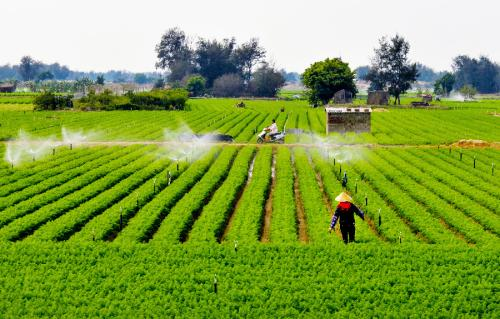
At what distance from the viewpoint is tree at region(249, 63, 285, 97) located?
579ft

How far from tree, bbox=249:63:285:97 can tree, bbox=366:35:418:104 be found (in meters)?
49.5

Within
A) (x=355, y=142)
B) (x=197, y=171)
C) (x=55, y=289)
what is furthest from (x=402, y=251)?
(x=355, y=142)

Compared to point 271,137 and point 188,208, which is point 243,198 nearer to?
point 188,208

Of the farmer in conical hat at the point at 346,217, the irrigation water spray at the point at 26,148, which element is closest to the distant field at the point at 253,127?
the irrigation water spray at the point at 26,148

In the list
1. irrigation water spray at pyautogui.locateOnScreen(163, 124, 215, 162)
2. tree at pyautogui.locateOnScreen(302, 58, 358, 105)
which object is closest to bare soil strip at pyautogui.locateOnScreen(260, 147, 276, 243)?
irrigation water spray at pyautogui.locateOnScreen(163, 124, 215, 162)

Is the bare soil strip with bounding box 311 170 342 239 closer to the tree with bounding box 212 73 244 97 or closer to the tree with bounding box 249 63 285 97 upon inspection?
the tree with bounding box 249 63 285 97

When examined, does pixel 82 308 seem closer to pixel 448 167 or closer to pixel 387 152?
pixel 448 167

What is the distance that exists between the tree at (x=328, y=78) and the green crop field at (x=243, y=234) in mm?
67417

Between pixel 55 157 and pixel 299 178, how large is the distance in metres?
18.0

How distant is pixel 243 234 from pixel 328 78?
91093 millimetres

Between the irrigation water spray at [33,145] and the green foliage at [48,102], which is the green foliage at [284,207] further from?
the green foliage at [48,102]

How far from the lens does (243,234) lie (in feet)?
68.4

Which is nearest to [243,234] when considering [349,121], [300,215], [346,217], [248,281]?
[346,217]

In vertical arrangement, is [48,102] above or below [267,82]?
below
